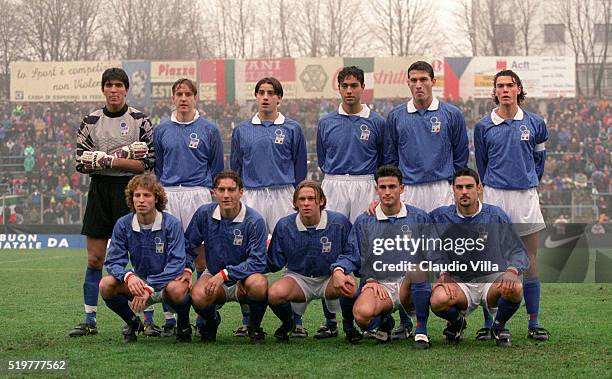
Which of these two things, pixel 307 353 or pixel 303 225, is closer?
pixel 307 353

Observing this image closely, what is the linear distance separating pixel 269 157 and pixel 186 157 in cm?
65

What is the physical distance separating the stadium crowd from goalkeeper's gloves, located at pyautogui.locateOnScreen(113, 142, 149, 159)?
644 inches

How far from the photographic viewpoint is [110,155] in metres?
7.49

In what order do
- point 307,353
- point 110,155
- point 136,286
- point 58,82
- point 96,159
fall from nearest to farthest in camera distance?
point 307,353 < point 136,286 < point 96,159 < point 110,155 < point 58,82

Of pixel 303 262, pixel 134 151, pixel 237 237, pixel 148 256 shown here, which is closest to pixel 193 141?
pixel 134 151

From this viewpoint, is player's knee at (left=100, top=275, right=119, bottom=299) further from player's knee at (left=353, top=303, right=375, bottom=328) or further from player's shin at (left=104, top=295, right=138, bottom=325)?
player's knee at (left=353, top=303, right=375, bottom=328)

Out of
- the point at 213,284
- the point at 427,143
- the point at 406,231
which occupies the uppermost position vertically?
the point at 427,143

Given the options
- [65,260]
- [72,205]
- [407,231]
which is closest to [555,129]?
[72,205]

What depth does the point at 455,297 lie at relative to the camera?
670 centimetres

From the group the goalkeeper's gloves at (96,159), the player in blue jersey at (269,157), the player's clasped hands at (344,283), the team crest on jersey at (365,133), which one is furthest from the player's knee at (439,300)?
the goalkeeper's gloves at (96,159)

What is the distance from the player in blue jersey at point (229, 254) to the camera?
6.92 metres

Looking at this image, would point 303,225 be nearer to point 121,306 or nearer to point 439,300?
point 439,300

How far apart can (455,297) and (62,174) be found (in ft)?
73.2

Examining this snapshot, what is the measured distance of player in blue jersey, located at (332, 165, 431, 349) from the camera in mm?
6785
